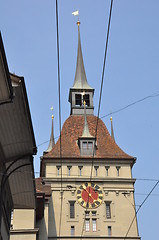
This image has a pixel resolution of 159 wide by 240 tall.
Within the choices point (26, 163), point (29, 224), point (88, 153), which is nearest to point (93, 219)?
point (88, 153)

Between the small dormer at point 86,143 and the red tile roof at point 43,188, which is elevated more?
the small dormer at point 86,143

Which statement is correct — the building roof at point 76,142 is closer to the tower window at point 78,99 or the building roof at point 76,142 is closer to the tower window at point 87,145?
the tower window at point 87,145

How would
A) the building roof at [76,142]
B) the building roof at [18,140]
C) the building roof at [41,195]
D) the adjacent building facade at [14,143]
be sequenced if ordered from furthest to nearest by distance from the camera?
1. the building roof at [76,142]
2. the building roof at [41,195]
3. the building roof at [18,140]
4. the adjacent building facade at [14,143]

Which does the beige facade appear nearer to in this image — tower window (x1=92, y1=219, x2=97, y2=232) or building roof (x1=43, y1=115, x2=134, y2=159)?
tower window (x1=92, y1=219, x2=97, y2=232)

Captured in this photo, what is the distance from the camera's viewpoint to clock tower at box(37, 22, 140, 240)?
3269 centimetres

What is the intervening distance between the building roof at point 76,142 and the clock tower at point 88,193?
0.09 ft

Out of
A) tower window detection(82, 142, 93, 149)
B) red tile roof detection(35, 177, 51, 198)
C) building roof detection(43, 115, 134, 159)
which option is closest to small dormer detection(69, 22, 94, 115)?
building roof detection(43, 115, 134, 159)

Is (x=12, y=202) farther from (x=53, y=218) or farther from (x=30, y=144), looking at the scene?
(x=53, y=218)

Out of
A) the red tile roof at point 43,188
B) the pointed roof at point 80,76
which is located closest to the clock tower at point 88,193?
the red tile roof at point 43,188

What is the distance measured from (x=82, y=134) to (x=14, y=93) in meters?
27.3

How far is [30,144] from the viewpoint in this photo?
12.9m

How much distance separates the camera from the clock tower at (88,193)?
32.7 metres

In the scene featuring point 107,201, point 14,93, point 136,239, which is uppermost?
point 107,201

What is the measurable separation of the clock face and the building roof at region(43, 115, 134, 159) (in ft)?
8.57
